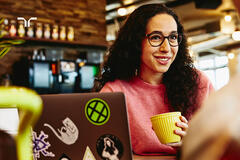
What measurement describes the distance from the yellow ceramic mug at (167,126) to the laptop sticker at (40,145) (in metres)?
0.38

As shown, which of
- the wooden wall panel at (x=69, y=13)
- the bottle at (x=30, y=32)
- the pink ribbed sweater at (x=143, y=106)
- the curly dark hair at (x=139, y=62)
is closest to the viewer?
the pink ribbed sweater at (x=143, y=106)

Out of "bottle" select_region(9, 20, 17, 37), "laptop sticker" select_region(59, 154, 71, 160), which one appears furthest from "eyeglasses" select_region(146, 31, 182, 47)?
"bottle" select_region(9, 20, 17, 37)

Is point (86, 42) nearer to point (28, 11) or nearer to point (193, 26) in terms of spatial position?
point (28, 11)

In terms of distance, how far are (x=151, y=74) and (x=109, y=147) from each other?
841 mm

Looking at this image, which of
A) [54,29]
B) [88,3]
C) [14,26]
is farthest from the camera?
[88,3]

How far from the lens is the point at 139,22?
65.3 inches

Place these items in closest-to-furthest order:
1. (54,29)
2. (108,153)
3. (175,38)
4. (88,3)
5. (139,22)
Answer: (108,153) < (175,38) < (139,22) < (54,29) < (88,3)

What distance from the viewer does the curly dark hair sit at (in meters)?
1.63

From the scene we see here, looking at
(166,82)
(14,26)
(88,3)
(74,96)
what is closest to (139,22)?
(166,82)

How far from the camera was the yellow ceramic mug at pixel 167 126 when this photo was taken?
1046 millimetres

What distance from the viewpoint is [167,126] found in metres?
1.05

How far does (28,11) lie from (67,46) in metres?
0.79

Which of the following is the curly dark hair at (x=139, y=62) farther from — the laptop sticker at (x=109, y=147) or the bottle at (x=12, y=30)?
the bottle at (x=12, y=30)

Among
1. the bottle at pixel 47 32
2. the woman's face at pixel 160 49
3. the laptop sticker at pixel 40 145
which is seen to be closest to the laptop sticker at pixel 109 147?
the laptop sticker at pixel 40 145
